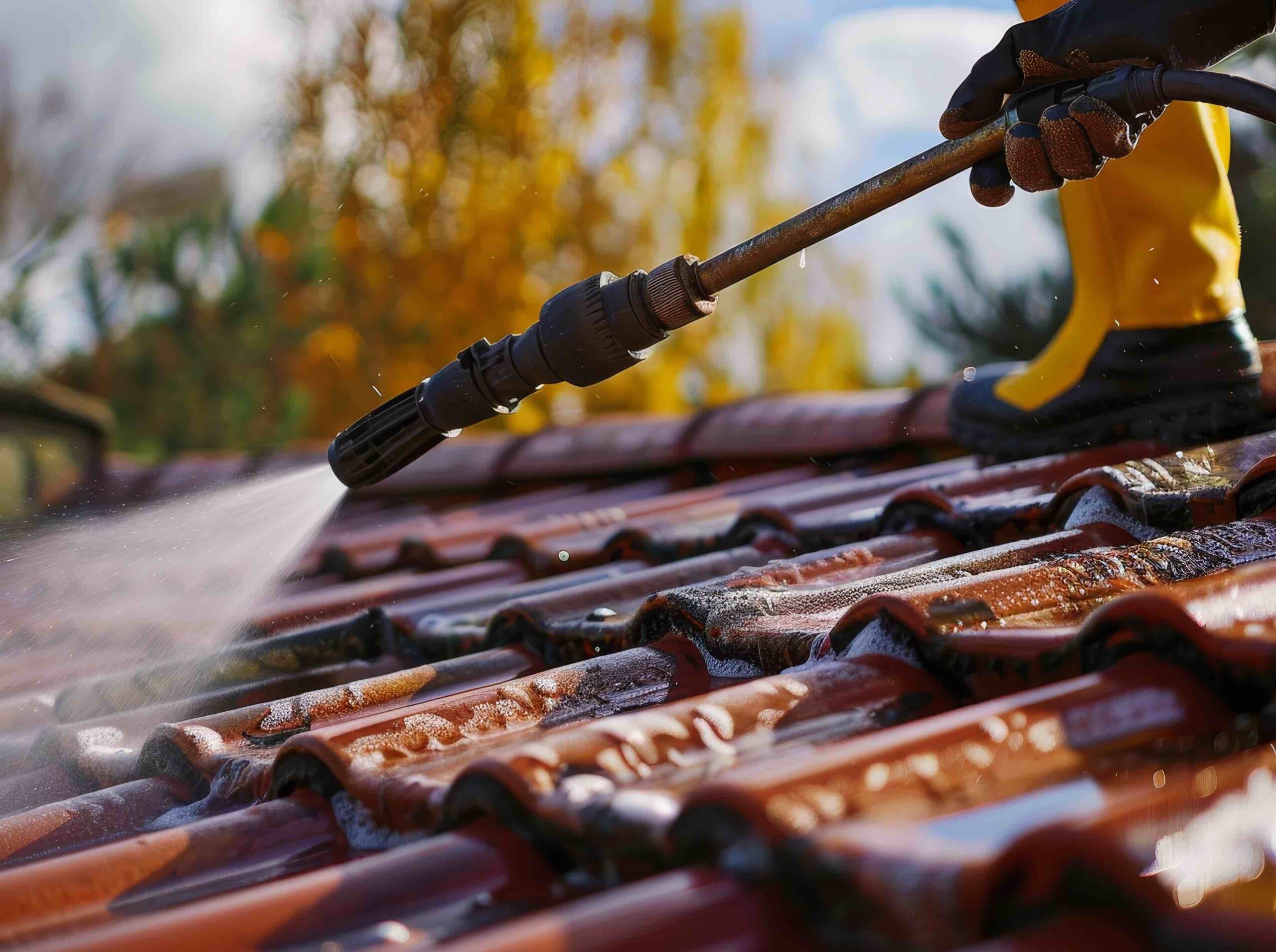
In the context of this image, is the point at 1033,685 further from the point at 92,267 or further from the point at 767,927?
the point at 92,267

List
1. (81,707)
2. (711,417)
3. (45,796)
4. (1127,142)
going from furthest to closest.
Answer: (711,417)
(81,707)
(45,796)
(1127,142)

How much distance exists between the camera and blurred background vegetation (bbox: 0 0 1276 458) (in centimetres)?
1972

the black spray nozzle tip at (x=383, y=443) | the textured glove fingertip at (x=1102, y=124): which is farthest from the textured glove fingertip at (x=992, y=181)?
the black spray nozzle tip at (x=383, y=443)

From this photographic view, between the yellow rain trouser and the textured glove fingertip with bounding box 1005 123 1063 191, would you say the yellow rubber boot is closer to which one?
the yellow rain trouser

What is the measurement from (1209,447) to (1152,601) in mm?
1253

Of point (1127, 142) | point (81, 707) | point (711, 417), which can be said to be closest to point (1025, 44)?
point (1127, 142)

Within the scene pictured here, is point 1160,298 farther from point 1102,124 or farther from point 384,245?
point 384,245

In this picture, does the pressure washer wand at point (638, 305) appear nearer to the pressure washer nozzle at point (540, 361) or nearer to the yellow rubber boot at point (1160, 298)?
the pressure washer nozzle at point (540, 361)

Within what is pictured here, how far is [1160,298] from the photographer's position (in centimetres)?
254

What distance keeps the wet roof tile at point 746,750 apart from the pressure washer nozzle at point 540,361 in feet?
1.07

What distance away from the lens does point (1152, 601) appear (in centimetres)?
114

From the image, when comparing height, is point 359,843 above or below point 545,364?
below

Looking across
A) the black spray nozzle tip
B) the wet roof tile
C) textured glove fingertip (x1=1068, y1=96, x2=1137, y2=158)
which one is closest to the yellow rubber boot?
the wet roof tile

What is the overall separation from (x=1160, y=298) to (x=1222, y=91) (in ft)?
4.07
